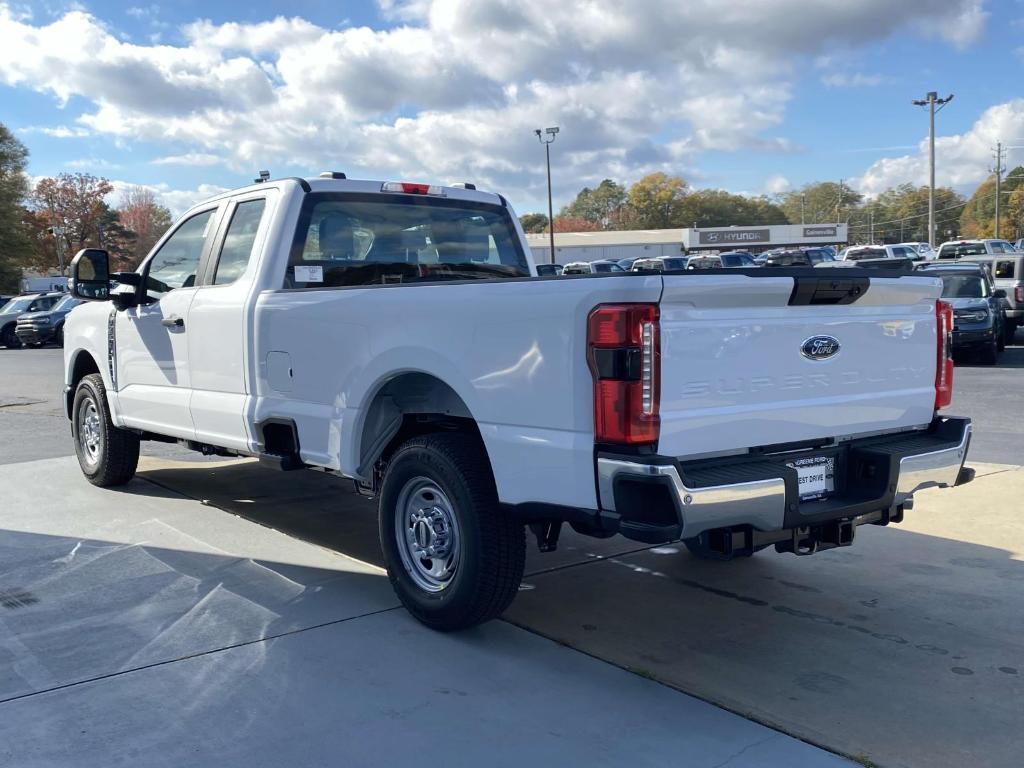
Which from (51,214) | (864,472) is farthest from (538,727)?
(51,214)

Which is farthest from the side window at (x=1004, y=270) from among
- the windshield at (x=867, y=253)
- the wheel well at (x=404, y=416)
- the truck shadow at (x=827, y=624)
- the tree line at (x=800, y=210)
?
the tree line at (x=800, y=210)

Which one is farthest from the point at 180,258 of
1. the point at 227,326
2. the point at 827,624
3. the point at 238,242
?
the point at 827,624

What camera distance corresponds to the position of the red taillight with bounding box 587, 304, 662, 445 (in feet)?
11.4

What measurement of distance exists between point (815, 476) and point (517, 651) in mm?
1523

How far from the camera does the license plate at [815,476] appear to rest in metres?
→ 3.96

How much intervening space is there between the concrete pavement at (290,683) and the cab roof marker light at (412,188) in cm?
234

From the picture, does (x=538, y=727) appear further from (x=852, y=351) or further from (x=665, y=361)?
(x=852, y=351)

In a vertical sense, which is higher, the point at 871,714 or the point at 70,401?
the point at 70,401

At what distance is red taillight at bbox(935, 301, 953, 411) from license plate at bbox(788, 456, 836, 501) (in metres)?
0.88

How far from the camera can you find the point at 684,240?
87312 millimetres

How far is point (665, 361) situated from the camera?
3.53 metres

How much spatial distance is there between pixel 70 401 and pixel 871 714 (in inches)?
269

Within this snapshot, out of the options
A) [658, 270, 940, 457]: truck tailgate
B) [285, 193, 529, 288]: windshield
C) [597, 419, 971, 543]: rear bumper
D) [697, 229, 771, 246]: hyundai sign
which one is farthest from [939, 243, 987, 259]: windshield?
[697, 229, 771, 246]: hyundai sign

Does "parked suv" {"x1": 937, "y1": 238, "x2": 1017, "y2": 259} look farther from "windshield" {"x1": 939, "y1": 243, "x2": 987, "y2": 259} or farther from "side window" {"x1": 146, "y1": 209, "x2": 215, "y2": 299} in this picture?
"side window" {"x1": 146, "y1": 209, "x2": 215, "y2": 299}
